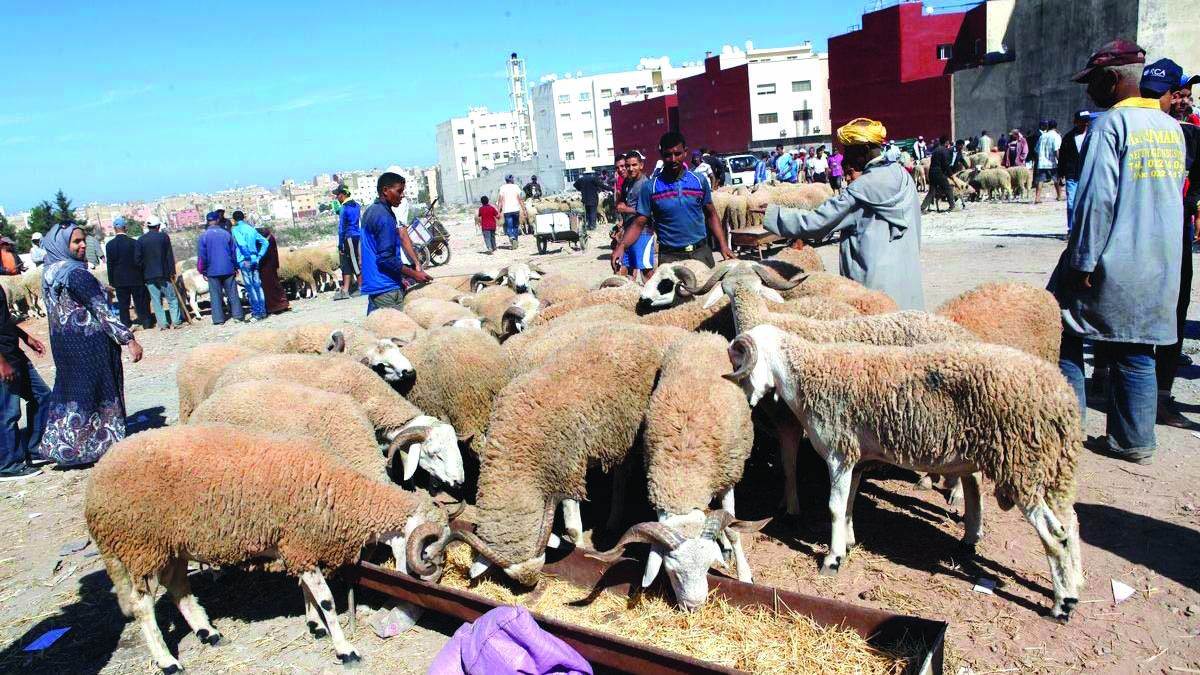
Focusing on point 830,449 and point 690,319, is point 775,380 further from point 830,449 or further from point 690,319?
point 690,319

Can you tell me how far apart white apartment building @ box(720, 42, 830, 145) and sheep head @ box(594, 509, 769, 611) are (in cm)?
5615

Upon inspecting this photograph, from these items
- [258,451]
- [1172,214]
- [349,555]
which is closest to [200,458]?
[258,451]

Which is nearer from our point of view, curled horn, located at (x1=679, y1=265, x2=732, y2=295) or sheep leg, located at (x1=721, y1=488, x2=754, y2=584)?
sheep leg, located at (x1=721, y1=488, x2=754, y2=584)

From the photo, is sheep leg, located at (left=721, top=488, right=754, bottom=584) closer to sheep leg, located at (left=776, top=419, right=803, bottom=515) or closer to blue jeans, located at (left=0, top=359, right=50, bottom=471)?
sheep leg, located at (left=776, top=419, right=803, bottom=515)

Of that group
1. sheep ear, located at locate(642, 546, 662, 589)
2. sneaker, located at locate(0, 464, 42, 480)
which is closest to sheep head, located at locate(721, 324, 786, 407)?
sheep ear, located at locate(642, 546, 662, 589)

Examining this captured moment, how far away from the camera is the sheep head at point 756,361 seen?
14.8 feet

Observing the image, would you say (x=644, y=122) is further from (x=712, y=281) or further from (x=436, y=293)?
(x=712, y=281)

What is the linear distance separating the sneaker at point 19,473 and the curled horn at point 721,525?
7.41m

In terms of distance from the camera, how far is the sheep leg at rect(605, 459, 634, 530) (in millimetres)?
5348

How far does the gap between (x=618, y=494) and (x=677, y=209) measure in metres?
2.89

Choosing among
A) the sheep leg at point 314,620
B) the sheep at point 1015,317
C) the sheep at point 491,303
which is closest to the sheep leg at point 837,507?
the sheep at point 1015,317

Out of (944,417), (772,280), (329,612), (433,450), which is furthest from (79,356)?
(944,417)

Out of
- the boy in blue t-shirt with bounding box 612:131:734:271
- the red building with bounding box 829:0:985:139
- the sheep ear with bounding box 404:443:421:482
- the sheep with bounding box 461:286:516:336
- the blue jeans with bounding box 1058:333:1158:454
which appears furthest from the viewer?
the red building with bounding box 829:0:985:139

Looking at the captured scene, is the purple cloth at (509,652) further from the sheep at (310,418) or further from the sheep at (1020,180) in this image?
the sheep at (1020,180)
